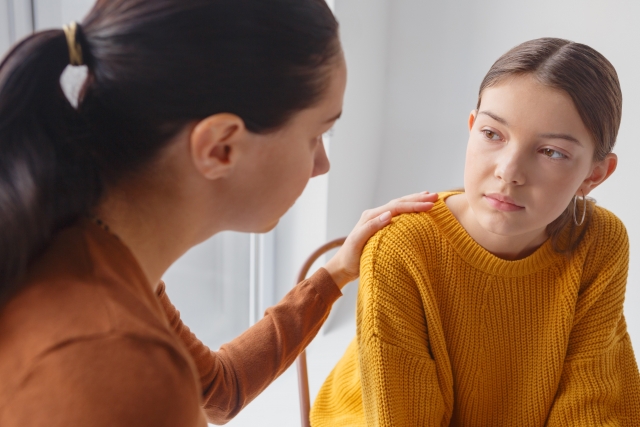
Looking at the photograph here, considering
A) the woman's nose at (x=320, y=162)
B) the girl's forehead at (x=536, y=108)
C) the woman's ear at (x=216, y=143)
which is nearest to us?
the woman's ear at (x=216, y=143)

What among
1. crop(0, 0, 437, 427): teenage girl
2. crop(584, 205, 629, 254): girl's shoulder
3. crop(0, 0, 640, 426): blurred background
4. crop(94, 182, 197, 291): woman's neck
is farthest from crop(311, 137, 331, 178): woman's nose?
crop(0, 0, 640, 426): blurred background

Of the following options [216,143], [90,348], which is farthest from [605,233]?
[90,348]

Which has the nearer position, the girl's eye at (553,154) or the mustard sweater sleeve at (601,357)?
the girl's eye at (553,154)

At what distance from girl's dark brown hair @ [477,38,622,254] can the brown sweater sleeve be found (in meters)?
0.46

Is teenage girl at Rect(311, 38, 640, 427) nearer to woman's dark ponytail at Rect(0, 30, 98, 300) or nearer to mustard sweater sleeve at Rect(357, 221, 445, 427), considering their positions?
mustard sweater sleeve at Rect(357, 221, 445, 427)

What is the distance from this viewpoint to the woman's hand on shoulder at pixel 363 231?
105cm

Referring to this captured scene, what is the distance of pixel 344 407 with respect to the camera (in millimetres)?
1160

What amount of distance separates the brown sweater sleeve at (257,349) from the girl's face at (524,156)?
0.31 meters

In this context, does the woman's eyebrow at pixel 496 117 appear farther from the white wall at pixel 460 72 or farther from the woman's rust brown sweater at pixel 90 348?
the white wall at pixel 460 72

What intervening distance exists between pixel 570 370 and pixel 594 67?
1.70ft

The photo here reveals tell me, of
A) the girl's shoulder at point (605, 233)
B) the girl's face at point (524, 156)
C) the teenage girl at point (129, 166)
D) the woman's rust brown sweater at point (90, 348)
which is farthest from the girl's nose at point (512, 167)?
the woman's rust brown sweater at point (90, 348)

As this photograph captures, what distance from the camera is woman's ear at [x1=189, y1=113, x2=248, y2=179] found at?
1.96ft

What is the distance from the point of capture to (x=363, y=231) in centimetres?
105

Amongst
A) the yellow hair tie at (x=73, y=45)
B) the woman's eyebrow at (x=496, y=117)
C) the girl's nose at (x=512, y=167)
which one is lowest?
the girl's nose at (x=512, y=167)
